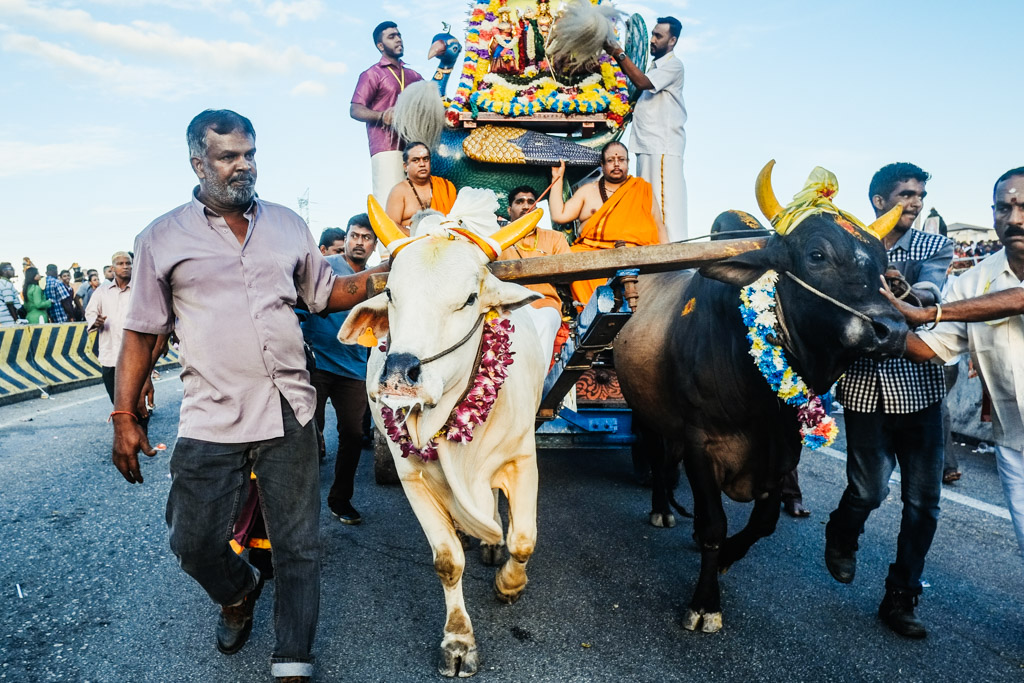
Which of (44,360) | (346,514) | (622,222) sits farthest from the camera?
(44,360)

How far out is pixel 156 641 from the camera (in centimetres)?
322

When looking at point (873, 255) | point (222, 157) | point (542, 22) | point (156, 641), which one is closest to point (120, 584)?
point (156, 641)

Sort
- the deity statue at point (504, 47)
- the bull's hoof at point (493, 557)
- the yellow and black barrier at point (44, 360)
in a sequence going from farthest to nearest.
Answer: the yellow and black barrier at point (44, 360) → the deity statue at point (504, 47) → the bull's hoof at point (493, 557)

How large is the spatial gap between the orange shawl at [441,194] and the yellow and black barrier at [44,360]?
7.83 meters

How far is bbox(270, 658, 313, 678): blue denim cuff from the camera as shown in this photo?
276 cm

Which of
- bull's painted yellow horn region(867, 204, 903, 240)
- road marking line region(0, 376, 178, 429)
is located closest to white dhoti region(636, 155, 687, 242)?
bull's painted yellow horn region(867, 204, 903, 240)

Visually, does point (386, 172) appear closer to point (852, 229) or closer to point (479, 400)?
point (479, 400)

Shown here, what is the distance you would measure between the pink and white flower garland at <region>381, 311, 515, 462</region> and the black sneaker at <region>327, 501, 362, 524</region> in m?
2.07

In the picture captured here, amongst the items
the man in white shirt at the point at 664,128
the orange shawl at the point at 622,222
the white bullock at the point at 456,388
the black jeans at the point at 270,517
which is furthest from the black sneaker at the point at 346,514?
the man in white shirt at the point at 664,128

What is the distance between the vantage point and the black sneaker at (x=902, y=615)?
3.18 metres

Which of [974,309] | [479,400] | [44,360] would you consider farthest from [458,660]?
[44,360]

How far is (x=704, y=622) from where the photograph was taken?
332 centimetres

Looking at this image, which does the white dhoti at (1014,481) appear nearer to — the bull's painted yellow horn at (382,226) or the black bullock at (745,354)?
the black bullock at (745,354)

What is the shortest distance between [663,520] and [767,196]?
7.70 ft
